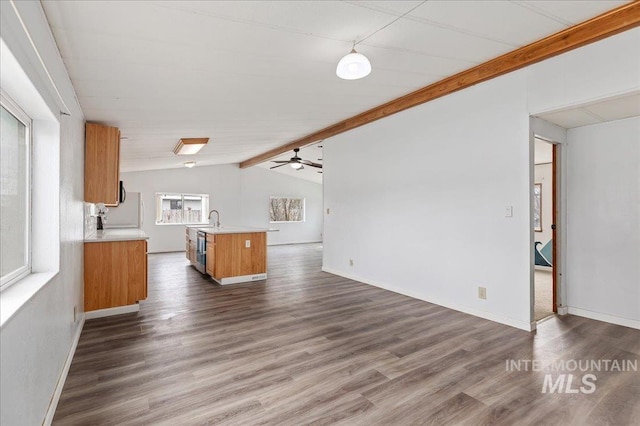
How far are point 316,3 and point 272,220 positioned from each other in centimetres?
966

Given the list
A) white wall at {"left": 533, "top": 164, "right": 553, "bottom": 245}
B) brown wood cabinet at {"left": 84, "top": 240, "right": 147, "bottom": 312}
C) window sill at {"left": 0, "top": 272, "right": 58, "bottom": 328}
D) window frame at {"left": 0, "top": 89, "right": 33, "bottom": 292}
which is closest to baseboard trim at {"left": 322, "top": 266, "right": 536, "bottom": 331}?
brown wood cabinet at {"left": 84, "top": 240, "right": 147, "bottom": 312}

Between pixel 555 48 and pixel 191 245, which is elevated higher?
pixel 555 48

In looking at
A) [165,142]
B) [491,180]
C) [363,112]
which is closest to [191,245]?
[165,142]

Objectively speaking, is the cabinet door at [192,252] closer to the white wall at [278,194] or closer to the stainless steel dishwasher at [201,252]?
the stainless steel dishwasher at [201,252]

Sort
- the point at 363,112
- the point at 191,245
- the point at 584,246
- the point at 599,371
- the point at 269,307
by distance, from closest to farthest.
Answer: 1. the point at 599,371
2. the point at 584,246
3. the point at 269,307
4. the point at 363,112
5. the point at 191,245

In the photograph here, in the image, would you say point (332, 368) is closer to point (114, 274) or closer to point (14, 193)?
point (14, 193)

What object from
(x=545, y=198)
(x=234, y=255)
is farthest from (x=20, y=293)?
(x=545, y=198)

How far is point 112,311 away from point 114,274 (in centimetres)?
43

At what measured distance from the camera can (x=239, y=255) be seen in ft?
17.7

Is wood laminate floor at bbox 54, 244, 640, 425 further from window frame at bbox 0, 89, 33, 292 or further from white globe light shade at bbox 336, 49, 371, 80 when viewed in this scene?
white globe light shade at bbox 336, 49, 371, 80

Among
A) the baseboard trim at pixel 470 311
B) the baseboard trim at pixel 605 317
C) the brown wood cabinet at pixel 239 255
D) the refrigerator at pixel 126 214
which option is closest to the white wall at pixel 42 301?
the brown wood cabinet at pixel 239 255

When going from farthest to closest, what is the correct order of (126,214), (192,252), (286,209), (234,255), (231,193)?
(286,209) < (231,193) < (192,252) < (126,214) < (234,255)

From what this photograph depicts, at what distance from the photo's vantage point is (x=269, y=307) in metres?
4.00

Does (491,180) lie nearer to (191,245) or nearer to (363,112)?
(363,112)
